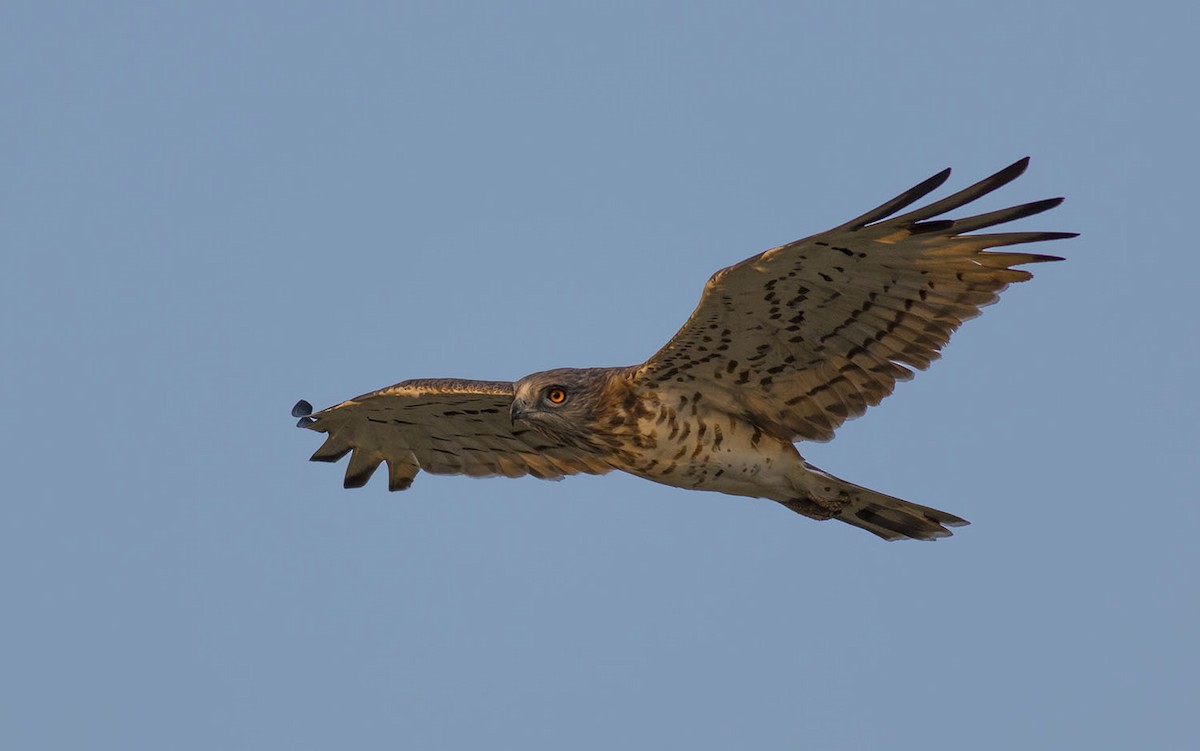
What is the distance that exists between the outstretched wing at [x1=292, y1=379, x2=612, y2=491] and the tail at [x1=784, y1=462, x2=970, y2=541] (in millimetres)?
1773

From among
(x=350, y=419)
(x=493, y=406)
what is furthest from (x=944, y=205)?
(x=350, y=419)

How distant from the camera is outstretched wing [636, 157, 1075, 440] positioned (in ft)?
31.6

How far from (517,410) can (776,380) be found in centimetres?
185

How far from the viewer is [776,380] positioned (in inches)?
428

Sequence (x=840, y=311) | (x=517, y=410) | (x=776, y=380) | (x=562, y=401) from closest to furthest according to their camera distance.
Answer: (x=840, y=311) < (x=776, y=380) < (x=562, y=401) < (x=517, y=410)

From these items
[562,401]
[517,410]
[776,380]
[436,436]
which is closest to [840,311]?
[776,380]

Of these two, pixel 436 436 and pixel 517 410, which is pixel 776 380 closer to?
pixel 517 410

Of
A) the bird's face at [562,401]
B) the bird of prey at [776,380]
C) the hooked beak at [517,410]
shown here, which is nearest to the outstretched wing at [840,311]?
the bird of prey at [776,380]

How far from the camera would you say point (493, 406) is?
12.2 m

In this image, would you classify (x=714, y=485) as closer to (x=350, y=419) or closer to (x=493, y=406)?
(x=493, y=406)

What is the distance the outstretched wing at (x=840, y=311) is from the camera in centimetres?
963

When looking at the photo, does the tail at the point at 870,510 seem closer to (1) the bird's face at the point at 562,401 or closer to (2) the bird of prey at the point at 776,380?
(2) the bird of prey at the point at 776,380

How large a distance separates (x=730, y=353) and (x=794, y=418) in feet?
2.37

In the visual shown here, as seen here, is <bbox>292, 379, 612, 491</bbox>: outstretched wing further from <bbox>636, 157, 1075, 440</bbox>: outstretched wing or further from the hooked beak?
<bbox>636, 157, 1075, 440</bbox>: outstretched wing
